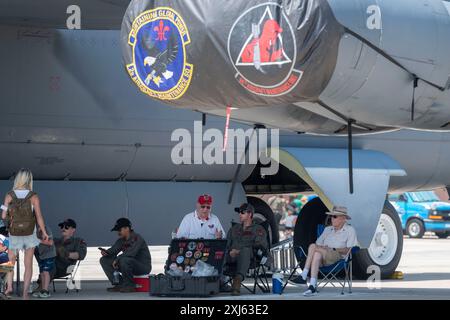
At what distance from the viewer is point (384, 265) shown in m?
17.5

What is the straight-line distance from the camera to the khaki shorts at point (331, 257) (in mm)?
13648

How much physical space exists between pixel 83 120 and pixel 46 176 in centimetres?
101

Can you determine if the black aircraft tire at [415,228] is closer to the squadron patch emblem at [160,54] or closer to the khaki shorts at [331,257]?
the khaki shorts at [331,257]

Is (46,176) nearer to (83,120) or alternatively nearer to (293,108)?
(83,120)

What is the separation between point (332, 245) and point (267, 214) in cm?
572

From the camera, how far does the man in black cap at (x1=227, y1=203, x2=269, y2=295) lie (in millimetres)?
13398

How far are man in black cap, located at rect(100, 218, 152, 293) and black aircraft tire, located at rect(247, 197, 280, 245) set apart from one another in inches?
206

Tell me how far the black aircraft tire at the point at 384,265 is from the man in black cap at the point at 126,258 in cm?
423

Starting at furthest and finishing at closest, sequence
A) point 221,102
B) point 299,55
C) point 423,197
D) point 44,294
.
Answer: point 423,197
point 44,294
point 221,102
point 299,55

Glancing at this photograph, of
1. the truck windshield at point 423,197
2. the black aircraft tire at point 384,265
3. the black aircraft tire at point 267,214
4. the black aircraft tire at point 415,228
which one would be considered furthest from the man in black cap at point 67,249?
the truck windshield at point 423,197

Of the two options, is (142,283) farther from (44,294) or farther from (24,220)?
(24,220)

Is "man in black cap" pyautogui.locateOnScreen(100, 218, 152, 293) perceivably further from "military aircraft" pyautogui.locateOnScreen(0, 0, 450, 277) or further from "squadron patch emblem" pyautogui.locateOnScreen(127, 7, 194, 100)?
"squadron patch emblem" pyautogui.locateOnScreen(127, 7, 194, 100)

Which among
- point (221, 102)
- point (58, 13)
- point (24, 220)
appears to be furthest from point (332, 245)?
point (58, 13)
